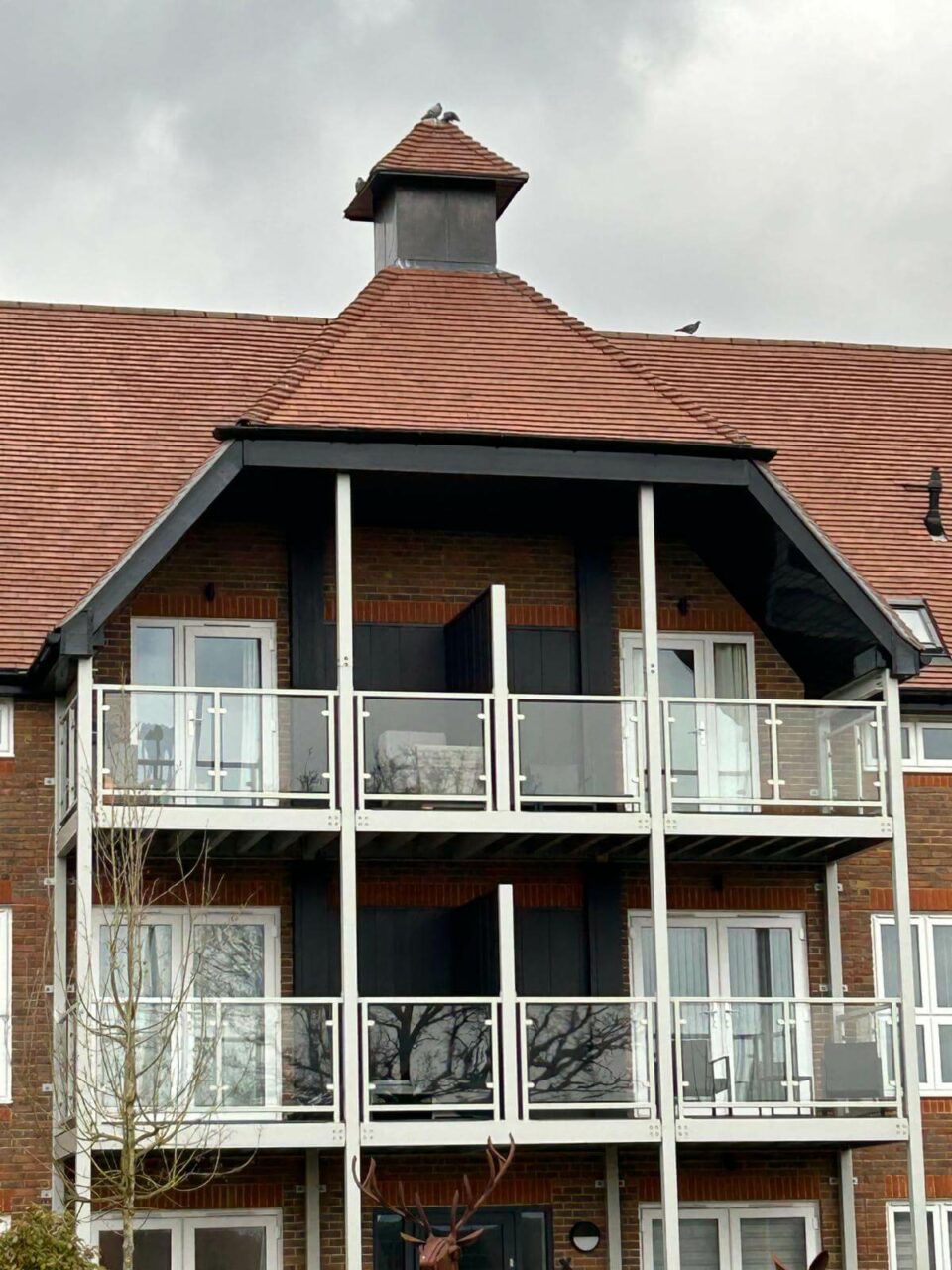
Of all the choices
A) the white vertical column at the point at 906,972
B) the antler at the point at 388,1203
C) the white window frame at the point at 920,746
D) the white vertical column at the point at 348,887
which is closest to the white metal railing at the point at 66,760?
the white vertical column at the point at 348,887

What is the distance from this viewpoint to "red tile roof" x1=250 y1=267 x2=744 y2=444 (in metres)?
22.2

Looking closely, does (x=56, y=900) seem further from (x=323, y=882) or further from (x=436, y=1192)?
(x=436, y=1192)

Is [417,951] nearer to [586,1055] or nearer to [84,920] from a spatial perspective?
[586,1055]

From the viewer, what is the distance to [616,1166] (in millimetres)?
22672

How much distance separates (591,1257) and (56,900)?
582cm

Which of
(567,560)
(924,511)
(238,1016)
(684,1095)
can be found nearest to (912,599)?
(924,511)

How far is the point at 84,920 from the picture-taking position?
20516 mm

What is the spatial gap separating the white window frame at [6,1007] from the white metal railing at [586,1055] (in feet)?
14.8

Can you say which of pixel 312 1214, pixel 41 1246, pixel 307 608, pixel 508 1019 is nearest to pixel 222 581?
pixel 307 608

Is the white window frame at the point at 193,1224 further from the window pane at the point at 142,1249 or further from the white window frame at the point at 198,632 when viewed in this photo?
the white window frame at the point at 198,632

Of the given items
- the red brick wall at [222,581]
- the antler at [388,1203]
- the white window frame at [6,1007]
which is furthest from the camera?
the red brick wall at [222,581]

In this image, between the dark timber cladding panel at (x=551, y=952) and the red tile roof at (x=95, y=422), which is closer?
the dark timber cladding panel at (x=551, y=952)

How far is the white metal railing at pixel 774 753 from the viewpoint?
22.2m

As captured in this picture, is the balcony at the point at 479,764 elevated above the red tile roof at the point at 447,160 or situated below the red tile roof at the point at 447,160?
below
